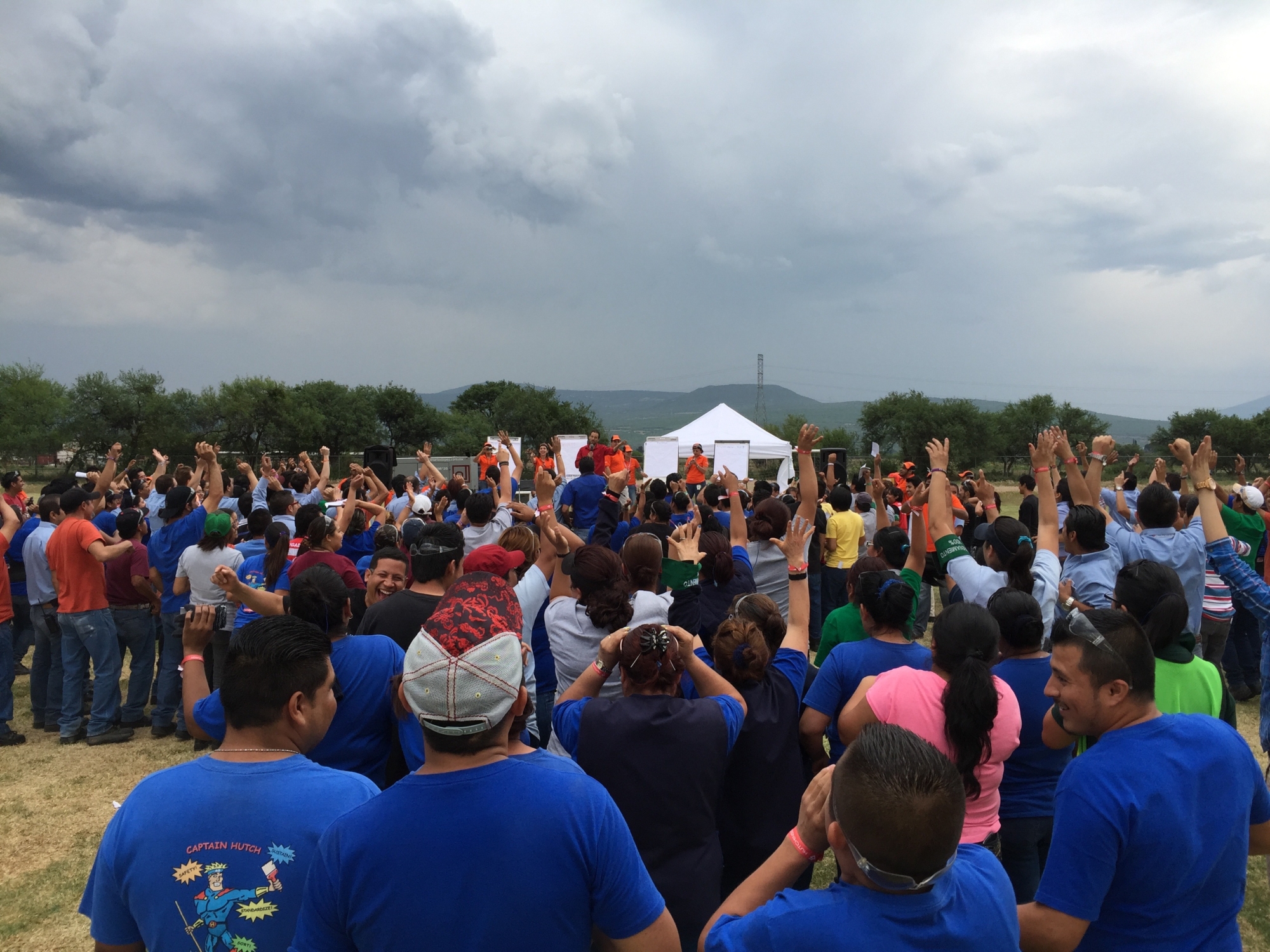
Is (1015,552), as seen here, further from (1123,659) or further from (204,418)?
(204,418)

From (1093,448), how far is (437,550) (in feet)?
15.2

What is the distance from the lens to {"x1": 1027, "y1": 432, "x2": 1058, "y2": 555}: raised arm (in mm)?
3947

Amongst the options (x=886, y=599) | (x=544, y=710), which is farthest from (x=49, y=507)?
(x=886, y=599)

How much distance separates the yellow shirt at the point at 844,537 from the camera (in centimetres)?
827

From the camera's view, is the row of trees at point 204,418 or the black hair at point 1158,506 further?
the row of trees at point 204,418

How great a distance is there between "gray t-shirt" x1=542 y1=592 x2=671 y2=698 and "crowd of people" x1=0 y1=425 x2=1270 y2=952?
0.04 feet

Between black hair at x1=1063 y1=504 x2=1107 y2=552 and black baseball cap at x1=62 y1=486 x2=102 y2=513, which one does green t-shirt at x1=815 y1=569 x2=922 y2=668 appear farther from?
black baseball cap at x1=62 y1=486 x2=102 y2=513

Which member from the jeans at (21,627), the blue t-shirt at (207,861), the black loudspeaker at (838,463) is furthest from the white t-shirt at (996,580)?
the black loudspeaker at (838,463)

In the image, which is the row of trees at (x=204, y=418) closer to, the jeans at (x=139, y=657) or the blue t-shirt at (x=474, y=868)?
the jeans at (x=139, y=657)

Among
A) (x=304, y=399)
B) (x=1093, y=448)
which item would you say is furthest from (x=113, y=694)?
(x=304, y=399)

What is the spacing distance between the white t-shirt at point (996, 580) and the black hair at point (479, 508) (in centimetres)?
358

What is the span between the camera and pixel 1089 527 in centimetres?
413

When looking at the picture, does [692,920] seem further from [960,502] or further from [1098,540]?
[960,502]

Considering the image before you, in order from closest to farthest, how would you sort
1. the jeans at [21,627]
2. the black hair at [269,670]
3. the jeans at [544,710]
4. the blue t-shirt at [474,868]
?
the blue t-shirt at [474,868]
the black hair at [269,670]
the jeans at [544,710]
the jeans at [21,627]
